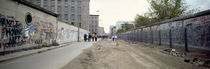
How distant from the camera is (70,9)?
46.3m

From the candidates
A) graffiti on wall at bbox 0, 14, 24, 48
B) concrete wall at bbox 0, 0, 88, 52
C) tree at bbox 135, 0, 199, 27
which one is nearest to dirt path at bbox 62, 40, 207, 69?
graffiti on wall at bbox 0, 14, 24, 48

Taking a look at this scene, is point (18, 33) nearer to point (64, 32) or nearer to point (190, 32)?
point (64, 32)

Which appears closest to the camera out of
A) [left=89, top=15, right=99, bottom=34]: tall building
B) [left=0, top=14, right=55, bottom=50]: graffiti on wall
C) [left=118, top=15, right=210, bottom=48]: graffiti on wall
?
[left=118, top=15, right=210, bottom=48]: graffiti on wall

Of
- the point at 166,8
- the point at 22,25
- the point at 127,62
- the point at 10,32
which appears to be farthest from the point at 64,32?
the point at 166,8

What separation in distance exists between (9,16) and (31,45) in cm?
330

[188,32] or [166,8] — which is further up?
[166,8]

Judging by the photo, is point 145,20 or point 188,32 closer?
point 188,32

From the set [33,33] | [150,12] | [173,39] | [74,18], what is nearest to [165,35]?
[173,39]

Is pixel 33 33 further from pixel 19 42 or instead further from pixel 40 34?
pixel 19 42

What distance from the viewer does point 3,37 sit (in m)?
7.42

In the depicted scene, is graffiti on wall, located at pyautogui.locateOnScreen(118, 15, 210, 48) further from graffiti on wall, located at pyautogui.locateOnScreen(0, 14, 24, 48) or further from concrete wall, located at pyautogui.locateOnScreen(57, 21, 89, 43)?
concrete wall, located at pyautogui.locateOnScreen(57, 21, 89, 43)

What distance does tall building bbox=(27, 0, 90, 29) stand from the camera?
45531mm

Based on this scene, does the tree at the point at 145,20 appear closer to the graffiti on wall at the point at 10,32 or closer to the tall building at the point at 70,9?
the tall building at the point at 70,9

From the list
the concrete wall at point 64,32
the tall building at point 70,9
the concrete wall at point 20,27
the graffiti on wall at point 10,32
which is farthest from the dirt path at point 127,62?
the tall building at point 70,9
